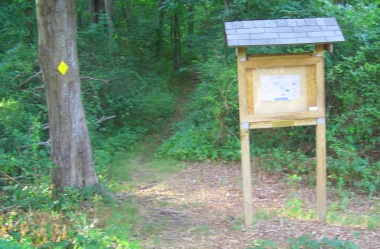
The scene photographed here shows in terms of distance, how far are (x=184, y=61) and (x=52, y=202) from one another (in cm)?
1321

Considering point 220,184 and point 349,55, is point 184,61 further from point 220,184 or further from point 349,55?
point 220,184

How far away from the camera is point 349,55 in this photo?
10.6 meters

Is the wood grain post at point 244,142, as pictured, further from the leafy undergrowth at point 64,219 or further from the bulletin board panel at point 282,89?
the leafy undergrowth at point 64,219

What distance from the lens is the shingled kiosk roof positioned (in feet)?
19.7

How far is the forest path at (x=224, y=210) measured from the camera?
6.34 m

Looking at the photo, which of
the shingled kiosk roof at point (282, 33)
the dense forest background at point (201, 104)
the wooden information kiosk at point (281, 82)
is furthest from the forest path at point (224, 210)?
the shingled kiosk roof at point (282, 33)

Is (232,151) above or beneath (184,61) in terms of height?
beneath

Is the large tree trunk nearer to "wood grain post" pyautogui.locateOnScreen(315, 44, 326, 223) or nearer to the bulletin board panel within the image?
the bulletin board panel

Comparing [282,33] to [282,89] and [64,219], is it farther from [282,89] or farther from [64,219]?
[64,219]

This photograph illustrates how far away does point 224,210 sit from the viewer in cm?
749

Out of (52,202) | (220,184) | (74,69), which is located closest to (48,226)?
(52,202)

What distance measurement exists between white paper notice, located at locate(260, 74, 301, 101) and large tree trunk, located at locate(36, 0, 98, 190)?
293 centimetres

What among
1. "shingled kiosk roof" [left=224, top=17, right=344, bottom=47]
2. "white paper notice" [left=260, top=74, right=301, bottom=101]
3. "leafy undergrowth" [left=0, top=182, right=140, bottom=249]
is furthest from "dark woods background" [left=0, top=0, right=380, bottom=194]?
"shingled kiosk roof" [left=224, top=17, right=344, bottom=47]

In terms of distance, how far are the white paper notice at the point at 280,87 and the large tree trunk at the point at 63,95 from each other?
293 cm
